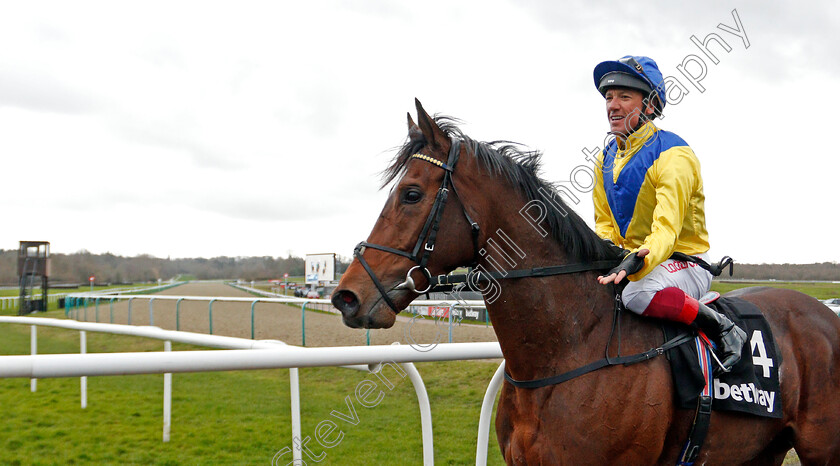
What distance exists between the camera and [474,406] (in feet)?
24.2

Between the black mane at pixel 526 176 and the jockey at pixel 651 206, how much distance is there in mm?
156

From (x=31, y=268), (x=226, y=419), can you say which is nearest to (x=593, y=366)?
(x=226, y=419)

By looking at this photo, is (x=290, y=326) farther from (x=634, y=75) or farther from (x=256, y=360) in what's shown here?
(x=634, y=75)

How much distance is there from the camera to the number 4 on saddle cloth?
212 centimetres

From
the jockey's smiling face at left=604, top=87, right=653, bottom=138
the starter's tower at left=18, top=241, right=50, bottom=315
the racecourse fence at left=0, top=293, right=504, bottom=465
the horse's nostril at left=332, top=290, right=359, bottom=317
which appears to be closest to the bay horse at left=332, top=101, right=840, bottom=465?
the horse's nostril at left=332, top=290, right=359, bottom=317

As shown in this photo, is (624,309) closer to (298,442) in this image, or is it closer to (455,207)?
(455,207)

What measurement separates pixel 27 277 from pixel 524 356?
85.9ft

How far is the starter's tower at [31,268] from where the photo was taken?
21766 millimetres

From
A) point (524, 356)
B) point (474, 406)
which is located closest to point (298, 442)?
point (524, 356)

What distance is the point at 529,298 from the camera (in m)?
2.06

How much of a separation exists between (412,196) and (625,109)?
1151mm

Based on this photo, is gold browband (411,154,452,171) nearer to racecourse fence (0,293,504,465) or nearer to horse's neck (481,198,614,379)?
horse's neck (481,198,614,379)

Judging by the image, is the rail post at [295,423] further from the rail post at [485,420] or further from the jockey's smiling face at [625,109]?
the jockey's smiling face at [625,109]

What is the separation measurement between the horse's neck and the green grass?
3.43 meters
